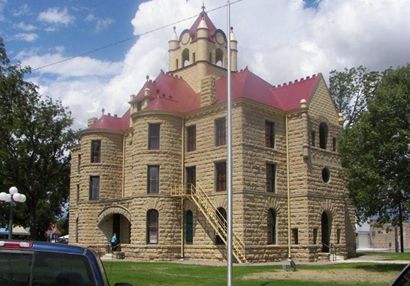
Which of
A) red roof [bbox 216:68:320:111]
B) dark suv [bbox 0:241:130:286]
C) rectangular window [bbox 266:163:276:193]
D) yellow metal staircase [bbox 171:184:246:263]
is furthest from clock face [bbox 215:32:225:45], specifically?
dark suv [bbox 0:241:130:286]

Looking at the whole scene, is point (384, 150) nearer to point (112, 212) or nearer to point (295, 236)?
A: point (295, 236)

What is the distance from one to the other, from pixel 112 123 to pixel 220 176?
12870 millimetres

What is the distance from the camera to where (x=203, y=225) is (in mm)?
37625

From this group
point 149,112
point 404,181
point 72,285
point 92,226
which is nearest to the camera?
point 72,285

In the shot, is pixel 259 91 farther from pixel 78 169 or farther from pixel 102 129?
pixel 78 169

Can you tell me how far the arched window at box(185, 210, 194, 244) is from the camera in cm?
3847

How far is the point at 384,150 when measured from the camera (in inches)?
1048

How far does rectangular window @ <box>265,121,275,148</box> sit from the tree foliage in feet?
34.2

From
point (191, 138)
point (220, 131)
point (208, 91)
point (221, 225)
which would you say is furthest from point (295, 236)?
point (208, 91)

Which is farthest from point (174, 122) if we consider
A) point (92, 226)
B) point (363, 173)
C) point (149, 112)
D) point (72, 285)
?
point (72, 285)

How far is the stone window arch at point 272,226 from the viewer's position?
37344 millimetres

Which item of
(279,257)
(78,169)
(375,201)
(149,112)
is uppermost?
(149,112)

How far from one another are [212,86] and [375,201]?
15.8m

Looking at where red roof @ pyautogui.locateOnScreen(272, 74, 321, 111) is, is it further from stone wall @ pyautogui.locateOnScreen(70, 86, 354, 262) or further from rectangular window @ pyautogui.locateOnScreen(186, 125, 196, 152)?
rectangular window @ pyautogui.locateOnScreen(186, 125, 196, 152)
